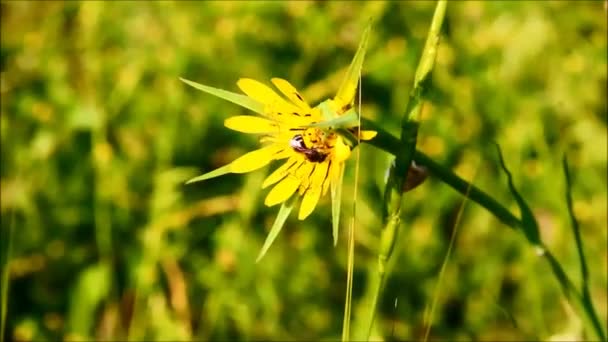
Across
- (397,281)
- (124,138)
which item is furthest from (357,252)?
(124,138)

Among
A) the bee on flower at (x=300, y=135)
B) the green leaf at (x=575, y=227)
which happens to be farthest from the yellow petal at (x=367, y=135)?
the green leaf at (x=575, y=227)

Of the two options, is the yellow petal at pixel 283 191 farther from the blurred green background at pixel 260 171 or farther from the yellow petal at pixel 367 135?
the blurred green background at pixel 260 171

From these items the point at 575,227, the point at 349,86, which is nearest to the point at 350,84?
the point at 349,86

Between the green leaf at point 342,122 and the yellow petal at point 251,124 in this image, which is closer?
the green leaf at point 342,122

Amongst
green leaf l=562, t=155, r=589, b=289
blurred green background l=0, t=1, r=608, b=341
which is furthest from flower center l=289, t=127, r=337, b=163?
blurred green background l=0, t=1, r=608, b=341

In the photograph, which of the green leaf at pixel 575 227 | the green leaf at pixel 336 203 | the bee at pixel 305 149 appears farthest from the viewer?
the green leaf at pixel 575 227

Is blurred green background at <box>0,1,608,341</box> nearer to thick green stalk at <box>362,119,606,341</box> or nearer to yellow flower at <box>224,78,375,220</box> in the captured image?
thick green stalk at <box>362,119,606,341</box>
